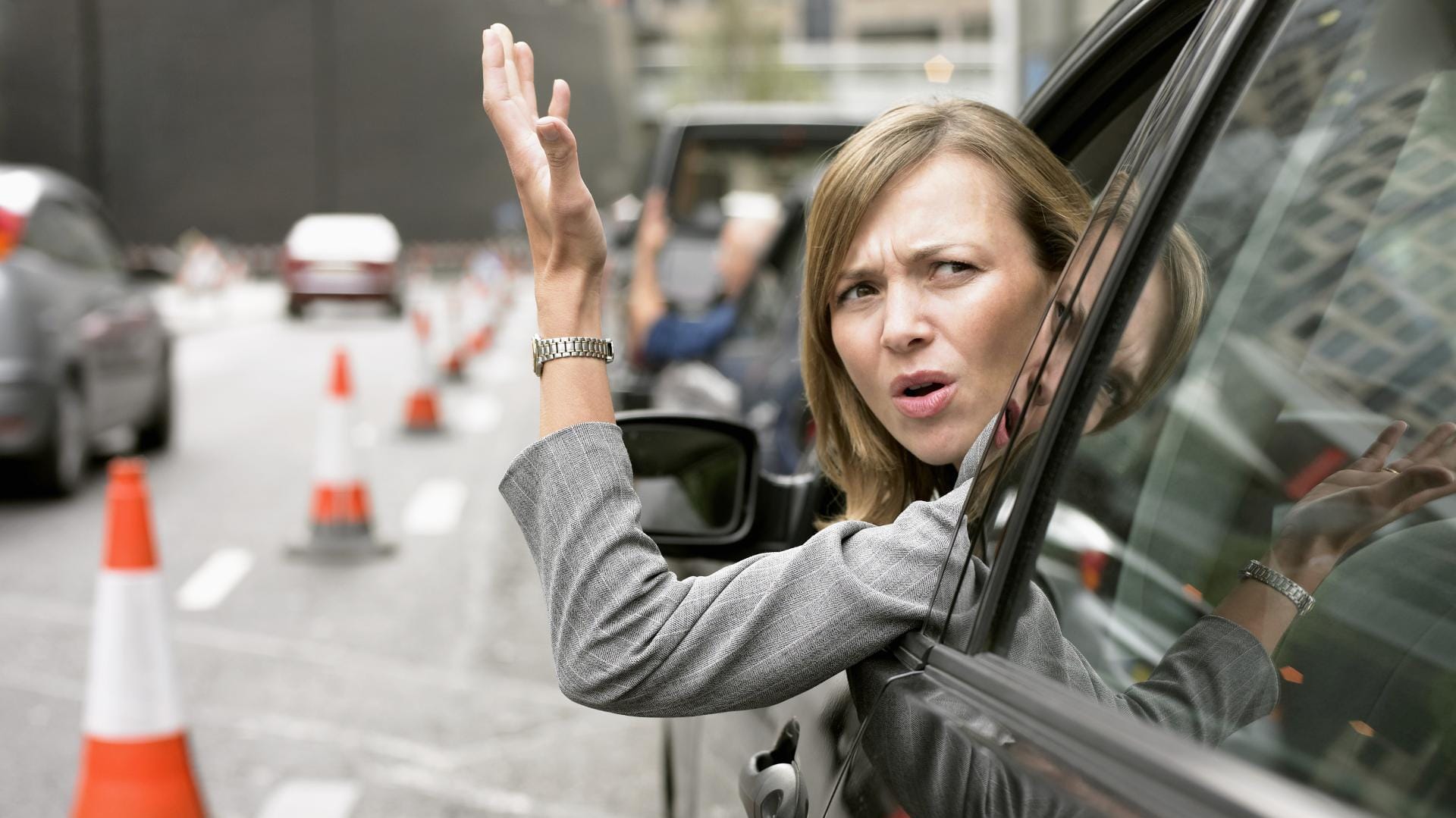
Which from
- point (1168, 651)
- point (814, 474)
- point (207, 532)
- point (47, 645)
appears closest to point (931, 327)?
point (1168, 651)

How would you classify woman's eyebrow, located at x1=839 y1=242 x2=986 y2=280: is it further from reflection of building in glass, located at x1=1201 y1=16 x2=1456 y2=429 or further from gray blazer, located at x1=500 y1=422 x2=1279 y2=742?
reflection of building in glass, located at x1=1201 y1=16 x2=1456 y2=429

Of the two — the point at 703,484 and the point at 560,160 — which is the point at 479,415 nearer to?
the point at 703,484

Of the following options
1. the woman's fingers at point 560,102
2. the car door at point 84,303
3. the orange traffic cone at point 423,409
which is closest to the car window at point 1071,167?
the woman's fingers at point 560,102

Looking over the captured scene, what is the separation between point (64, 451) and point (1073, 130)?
25.2 feet

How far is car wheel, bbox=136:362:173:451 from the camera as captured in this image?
35.4 ft

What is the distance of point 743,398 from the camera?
22.2 feet

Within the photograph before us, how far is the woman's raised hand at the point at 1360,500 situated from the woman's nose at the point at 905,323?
23.8 inches

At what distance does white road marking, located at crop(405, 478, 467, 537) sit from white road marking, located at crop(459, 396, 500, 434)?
2914mm

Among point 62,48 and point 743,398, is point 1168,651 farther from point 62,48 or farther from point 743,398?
point 62,48

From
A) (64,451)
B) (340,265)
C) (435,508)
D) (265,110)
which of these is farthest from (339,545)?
(265,110)

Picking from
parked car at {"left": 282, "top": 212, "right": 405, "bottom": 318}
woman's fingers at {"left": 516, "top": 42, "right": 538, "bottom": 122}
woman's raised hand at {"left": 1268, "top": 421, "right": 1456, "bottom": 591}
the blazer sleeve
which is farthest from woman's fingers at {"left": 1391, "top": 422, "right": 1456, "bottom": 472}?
parked car at {"left": 282, "top": 212, "right": 405, "bottom": 318}

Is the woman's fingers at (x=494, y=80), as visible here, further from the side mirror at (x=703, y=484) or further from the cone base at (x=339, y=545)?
the cone base at (x=339, y=545)

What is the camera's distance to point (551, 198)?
1.61 metres

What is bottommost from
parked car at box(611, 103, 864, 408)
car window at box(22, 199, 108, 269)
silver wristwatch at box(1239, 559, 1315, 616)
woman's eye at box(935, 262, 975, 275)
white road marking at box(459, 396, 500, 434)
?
white road marking at box(459, 396, 500, 434)
